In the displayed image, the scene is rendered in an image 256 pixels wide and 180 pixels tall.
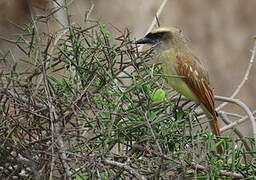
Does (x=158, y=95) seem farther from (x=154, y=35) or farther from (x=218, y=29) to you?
(x=218, y=29)

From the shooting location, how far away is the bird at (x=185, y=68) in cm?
223

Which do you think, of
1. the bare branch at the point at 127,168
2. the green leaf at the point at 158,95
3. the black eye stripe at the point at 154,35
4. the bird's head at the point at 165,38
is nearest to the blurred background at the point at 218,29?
the bird's head at the point at 165,38

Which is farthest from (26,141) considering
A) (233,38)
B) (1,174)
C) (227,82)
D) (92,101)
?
(233,38)

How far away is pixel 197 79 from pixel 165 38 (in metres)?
0.30

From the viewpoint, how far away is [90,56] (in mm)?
1449

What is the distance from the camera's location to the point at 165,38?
7.47 ft

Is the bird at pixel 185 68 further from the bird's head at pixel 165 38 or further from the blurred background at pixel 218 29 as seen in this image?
the blurred background at pixel 218 29

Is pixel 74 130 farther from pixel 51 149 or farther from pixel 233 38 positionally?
pixel 233 38

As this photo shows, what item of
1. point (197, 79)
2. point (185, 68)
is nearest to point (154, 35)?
point (185, 68)

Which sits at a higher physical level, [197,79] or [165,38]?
[165,38]

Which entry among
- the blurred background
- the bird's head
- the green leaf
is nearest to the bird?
the bird's head

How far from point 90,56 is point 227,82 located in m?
5.77

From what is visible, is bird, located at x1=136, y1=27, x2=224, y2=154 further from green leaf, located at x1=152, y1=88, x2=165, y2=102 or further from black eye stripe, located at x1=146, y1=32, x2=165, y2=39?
green leaf, located at x1=152, y1=88, x2=165, y2=102

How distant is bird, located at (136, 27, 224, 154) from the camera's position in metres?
2.23
